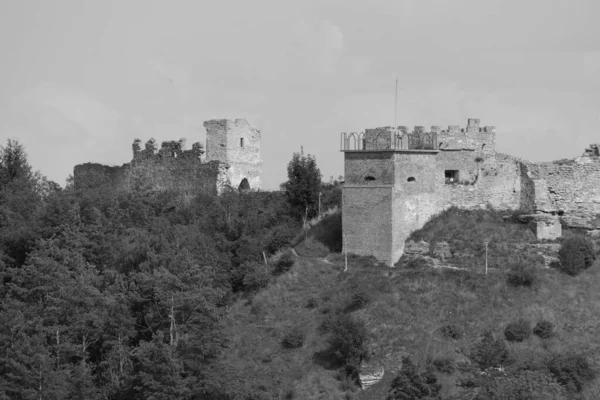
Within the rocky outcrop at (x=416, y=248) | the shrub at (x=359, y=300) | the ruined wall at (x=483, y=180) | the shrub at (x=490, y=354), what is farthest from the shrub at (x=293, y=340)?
the ruined wall at (x=483, y=180)

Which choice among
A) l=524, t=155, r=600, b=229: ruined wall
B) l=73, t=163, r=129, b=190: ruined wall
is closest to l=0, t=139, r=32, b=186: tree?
l=73, t=163, r=129, b=190: ruined wall

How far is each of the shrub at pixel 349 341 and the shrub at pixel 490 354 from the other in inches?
136

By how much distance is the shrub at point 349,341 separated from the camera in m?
30.6

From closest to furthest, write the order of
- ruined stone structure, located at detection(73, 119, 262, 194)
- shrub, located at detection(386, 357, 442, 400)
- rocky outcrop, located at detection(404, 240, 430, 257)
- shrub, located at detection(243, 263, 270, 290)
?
shrub, located at detection(386, 357, 442, 400) < rocky outcrop, located at detection(404, 240, 430, 257) < shrub, located at detection(243, 263, 270, 290) < ruined stone structure, located at detection(73, 119, 262, 194)

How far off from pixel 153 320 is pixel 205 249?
455 cm

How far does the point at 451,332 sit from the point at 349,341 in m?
3.23

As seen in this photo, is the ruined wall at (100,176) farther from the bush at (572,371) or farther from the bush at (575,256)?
the bush at (572,371)

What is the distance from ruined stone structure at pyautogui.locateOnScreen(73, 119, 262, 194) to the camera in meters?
43.1

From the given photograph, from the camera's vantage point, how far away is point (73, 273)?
3622cm

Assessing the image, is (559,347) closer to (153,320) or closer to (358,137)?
(358,137)

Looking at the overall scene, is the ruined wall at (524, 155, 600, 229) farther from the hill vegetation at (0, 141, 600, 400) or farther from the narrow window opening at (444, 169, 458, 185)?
the narrow window opening at (444, 169, 458, 185)

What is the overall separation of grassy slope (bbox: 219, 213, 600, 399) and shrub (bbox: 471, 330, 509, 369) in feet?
2.08

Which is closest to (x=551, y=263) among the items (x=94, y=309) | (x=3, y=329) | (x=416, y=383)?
(x=416, y=383)

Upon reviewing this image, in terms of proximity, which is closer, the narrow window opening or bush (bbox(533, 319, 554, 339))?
bush (bbox(533, 319, 554, 339))
